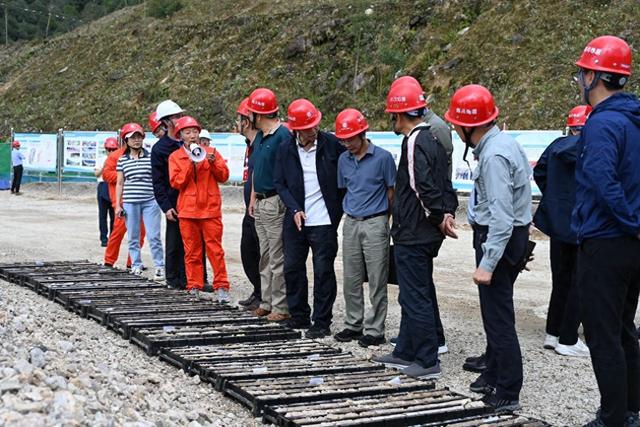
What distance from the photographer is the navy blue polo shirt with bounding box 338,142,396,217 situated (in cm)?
738

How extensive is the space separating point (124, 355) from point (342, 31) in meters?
32.8

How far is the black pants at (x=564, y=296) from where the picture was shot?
7359 mm

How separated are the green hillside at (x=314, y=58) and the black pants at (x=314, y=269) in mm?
16932

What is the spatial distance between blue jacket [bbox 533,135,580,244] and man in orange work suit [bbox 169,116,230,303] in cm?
368

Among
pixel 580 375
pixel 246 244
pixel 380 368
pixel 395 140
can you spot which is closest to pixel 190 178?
pixel 246 244

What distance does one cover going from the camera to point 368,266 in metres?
7.45

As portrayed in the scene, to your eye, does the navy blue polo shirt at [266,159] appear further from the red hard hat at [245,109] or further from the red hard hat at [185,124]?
the red hard hat at [185,124]

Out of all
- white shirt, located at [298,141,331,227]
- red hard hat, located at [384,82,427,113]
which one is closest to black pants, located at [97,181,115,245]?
white shirt, located at [298,141,331,227]

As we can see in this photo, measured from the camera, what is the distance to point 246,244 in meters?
9.44

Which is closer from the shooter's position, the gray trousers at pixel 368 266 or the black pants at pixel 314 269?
the gray trousers at pixel 368 266

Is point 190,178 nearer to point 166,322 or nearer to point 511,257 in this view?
point 166,322

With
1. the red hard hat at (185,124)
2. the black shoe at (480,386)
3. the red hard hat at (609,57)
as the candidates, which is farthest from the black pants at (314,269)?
the red hard hat at (609,57)

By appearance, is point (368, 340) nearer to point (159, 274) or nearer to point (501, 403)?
point (501, 403)

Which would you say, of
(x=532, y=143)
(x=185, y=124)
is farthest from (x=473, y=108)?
(x=532, y=143)
